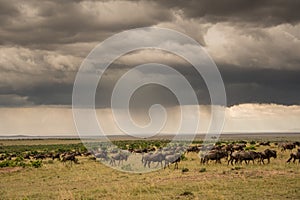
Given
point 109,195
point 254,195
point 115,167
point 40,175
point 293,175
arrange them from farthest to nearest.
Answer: point 115,167 < point 40,175 < point 293,175 < point 109,195 < point 254,195

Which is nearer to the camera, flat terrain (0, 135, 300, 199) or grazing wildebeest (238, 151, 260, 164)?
flat terrain (0, 135, 300, 199)

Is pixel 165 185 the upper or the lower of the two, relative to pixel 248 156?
lower

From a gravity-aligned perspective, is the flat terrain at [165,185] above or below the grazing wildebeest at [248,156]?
below

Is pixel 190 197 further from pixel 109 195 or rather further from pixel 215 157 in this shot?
pixel 215 157

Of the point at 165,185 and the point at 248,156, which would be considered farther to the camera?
the point at 248,156

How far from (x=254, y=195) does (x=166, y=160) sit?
679 inches

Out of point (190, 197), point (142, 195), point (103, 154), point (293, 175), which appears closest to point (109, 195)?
point (142, 195)

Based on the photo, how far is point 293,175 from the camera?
2550 cm

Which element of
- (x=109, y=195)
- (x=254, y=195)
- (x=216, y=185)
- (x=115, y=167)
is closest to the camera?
(x=254, y=195)

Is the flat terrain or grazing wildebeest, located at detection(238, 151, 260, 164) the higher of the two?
grazing wildebeest, located at detection(238, 151, 260, 164)

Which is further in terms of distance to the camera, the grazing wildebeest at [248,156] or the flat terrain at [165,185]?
the grazing wildebeest at [248,156]

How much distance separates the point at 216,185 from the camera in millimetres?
22781

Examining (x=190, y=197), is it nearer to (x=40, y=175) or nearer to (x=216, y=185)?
(x=216, y=185)

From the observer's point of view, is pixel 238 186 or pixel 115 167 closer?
pixel 238 186
